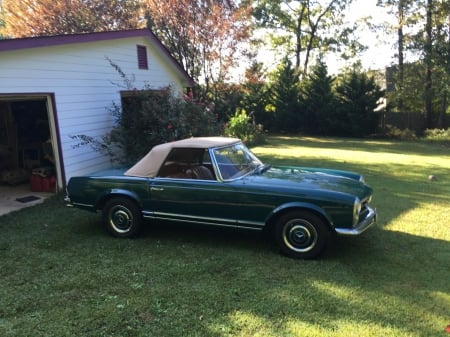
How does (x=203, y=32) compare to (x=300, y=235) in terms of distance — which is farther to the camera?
(x=203, y=32)

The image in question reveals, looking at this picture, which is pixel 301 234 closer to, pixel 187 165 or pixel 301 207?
pixel 301 207

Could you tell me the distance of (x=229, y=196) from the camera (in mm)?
4949

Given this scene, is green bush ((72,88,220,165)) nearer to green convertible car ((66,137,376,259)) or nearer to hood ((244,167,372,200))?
green convertible car ((66,137,376,259))

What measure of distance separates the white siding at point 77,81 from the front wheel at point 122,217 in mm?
3346

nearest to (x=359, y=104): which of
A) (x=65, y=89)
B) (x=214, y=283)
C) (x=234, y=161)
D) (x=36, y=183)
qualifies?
(x=65, y=89)

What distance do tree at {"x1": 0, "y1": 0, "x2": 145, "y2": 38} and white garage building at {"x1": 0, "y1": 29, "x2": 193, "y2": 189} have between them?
48.0 feet

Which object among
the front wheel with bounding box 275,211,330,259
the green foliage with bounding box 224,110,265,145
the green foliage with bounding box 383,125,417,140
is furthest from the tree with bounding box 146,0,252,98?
the front wheel with bounding box 275,211,330,259

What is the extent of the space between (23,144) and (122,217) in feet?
20.4

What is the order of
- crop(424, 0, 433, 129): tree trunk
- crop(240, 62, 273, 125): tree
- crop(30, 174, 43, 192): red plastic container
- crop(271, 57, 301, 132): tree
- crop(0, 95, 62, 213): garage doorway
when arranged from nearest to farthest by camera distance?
crop(30, 174, 43, 192): red plastic container → crop(0, 95, 62, 213): garage doorway → crop(424, 0, 433, 129): tree trunk → crop(271, 57, 301, 132): tree → crop(240, 62, 273, 125): tree

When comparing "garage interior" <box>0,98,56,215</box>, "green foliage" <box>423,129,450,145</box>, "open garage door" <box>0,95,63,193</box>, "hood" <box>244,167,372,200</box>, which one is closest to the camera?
"hood" <box>244,167,372,200</box>

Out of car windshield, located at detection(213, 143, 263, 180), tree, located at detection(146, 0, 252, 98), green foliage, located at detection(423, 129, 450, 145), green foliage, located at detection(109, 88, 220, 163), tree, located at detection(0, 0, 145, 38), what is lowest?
green foliage, located at detection(423, 129, 450, 145)

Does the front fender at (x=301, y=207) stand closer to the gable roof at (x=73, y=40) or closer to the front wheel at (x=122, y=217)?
the front wheel at (x=122, y=217)

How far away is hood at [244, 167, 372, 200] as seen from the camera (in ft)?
15.7

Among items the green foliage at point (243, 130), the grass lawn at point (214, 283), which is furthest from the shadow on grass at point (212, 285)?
the green foliage at point (243, 130)
